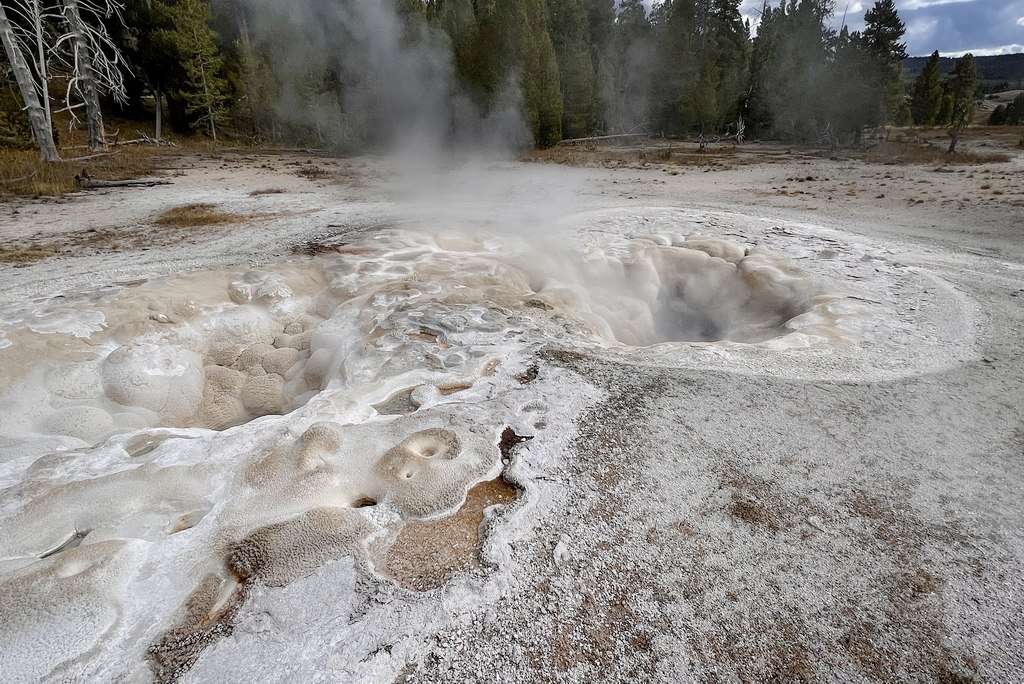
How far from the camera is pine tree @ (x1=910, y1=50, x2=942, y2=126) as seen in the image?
25391 millimetres

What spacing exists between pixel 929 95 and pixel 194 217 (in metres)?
32.7

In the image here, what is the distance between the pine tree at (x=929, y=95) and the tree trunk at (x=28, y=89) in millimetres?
32873

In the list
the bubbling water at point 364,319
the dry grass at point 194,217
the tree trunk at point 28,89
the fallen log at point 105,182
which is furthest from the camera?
the tree trunk at point 28,89

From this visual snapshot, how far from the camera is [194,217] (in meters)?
5.18

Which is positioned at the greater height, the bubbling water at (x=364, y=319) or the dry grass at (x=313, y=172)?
the dry grass at (x=313, y=172)

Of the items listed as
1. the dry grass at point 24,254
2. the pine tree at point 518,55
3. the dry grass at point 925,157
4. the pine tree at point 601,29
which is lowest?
the dry grass at point 24,254

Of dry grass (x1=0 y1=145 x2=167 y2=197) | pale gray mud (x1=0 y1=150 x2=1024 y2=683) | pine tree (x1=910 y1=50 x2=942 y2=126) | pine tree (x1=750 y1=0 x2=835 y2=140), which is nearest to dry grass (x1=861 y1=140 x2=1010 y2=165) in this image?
pine tree (x1=750 y1=0 x2=835 y2=140)

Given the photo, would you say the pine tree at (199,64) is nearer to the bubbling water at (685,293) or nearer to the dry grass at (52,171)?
the dry grass at (52,171)

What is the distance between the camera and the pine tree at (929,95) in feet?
83.3

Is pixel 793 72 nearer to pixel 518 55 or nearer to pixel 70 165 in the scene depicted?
pixel 518 55

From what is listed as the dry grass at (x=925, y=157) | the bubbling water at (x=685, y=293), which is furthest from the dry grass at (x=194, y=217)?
the dry grass at (x=925, y=157)

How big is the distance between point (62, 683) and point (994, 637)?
1.93 m

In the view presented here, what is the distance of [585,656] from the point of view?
109 cm

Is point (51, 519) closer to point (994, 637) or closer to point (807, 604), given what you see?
point (807, 604)
